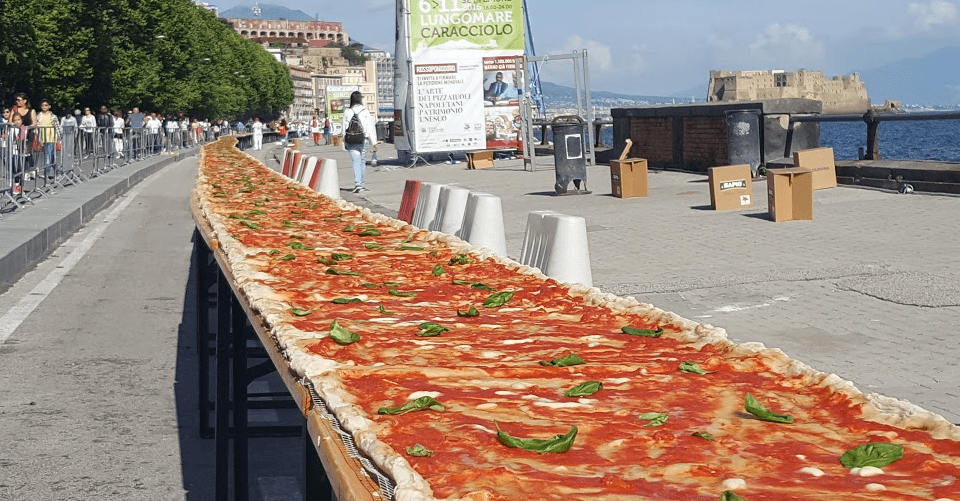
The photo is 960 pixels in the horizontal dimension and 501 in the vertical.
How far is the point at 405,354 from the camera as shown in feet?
13.3

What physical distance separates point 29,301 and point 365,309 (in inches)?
352

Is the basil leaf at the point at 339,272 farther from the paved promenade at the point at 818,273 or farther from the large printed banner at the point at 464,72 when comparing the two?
the large printed banner at the point at 464,72

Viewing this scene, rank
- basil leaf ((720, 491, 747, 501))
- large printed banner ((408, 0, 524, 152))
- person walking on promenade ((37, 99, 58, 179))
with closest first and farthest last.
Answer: basil leaf ((720, 491, 747, 501)), person walking on promenade ((37, 99, 58, 179)), large printed banner ((408, 0, 524, 152))

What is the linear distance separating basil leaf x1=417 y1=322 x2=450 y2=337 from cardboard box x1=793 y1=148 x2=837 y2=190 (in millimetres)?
18567

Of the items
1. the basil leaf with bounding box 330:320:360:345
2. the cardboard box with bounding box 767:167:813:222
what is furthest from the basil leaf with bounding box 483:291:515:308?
the cardboard box with bounding box 767:167:813:222

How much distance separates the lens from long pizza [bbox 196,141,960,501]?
2.72 m

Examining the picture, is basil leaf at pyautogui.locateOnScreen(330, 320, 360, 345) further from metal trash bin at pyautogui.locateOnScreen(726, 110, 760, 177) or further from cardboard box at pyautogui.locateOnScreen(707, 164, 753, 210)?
metal trash bin at pyautogui.locateOnScreen(726, 110, 760, 177)

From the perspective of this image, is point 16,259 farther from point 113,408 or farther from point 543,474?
point 543,474

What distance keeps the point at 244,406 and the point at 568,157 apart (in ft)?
63.5

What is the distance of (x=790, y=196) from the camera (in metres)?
17.5

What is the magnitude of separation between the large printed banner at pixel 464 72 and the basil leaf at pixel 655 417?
36.4 metres

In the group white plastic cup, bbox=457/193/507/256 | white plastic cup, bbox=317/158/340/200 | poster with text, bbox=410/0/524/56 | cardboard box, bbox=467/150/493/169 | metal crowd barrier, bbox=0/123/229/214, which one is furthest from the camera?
poster with text, bbox=410/0/524/56

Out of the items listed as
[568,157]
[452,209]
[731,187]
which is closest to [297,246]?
[452,209]

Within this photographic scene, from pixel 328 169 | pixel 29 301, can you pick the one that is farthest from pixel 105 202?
pixel 29 301
